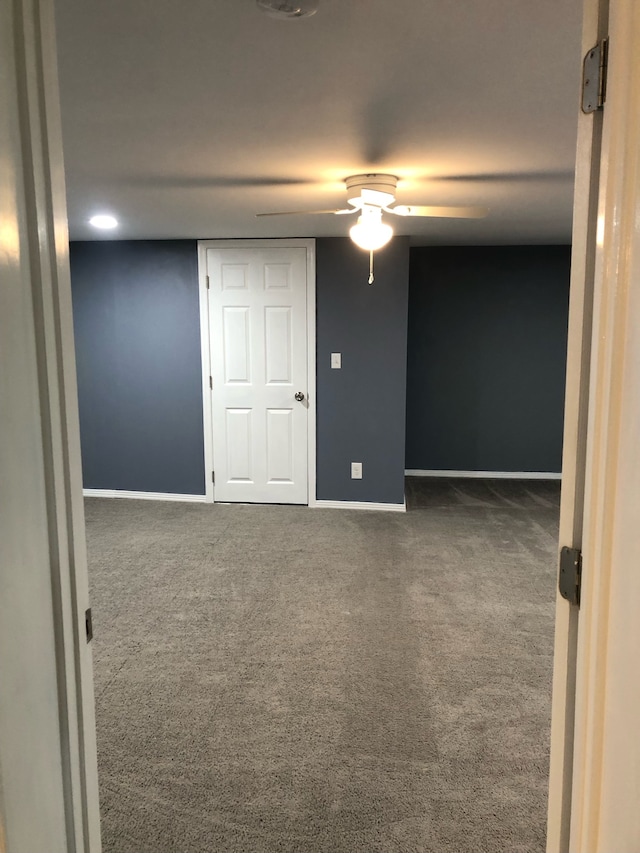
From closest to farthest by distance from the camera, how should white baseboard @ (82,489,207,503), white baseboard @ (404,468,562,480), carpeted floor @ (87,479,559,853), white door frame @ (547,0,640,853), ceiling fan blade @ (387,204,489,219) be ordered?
white door frame @ (547,0,640,853) < carpeted floor @ (87,479,559,853) < ceiling fan blade @ (387,204,489,219) < white baseboard @ (82,489,207,503) < white baseboard @ (404,468,562,480)

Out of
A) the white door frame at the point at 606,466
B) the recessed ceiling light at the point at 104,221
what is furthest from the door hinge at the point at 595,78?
the recessed ceiling light at the point at 104,221

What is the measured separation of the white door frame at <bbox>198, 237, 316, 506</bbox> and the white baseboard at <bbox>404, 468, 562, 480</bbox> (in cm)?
133

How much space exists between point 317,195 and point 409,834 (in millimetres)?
2831

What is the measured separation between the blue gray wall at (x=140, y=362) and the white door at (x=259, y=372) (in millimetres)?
204

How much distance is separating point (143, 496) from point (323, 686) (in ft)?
10.6

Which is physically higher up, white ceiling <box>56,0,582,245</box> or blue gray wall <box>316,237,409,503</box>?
white ceiling <box>56,0,582,245</box>

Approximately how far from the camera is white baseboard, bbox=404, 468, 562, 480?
19.6 feet

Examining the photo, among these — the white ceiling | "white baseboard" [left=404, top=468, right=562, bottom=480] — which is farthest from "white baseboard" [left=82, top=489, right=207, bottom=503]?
the white ceiling

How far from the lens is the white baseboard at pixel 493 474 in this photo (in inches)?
236

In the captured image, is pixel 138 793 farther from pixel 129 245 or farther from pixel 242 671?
pixel 129 245

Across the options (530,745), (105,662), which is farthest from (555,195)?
(105,662)

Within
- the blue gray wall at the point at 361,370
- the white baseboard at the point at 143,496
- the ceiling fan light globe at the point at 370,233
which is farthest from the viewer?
the white baseboard at the point at 143,496

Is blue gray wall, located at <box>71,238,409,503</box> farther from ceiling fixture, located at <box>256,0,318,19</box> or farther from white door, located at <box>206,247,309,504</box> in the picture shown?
ceiling fixture, located at <box>256,0,318,19</box>

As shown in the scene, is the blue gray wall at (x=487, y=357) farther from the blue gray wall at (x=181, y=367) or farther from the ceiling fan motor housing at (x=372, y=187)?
the ceiling fan motor housing at (x=372, y=187)
